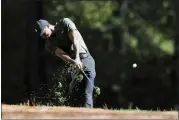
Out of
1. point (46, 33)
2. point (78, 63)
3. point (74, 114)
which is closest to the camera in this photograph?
point (74, 114)

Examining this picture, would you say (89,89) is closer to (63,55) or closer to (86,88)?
(86,88)

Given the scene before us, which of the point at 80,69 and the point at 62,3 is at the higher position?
the point at 62,3

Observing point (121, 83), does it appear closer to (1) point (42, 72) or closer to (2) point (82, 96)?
(1) point (42, 72)

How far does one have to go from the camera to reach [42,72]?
5.33m

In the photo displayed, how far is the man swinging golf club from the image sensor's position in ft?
15.2

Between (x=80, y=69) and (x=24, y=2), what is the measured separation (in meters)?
2.02

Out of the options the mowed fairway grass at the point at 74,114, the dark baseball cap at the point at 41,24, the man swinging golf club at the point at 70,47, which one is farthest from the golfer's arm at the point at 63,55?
the mowed fairway grass at the point at 74,114

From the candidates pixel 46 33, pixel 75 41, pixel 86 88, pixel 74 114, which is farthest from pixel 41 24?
pixel 74 114

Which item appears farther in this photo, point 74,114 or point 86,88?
point 86,88

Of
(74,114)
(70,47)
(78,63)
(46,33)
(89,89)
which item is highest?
(46,33)

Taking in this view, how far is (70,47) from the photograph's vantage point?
15.2 feet

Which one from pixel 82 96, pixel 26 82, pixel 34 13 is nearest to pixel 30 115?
pixel 82 96

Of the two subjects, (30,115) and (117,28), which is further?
(117,28)

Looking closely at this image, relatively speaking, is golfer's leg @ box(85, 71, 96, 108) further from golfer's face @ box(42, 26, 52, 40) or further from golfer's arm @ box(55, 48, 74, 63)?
golfer's face @ box(42, 26, 52, 40)
